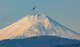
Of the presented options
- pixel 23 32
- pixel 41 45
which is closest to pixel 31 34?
pixel 23 32

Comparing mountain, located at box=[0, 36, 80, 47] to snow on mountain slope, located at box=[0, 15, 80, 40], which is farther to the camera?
snow on mountain slope, located at box=[0, 15, 80, 40]

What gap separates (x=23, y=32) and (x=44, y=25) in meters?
3.71

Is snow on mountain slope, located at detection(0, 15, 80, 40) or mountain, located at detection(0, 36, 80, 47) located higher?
snow on mountain slope, located at detection(0, 15, 80, 40)

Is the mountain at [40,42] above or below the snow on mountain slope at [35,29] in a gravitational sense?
below

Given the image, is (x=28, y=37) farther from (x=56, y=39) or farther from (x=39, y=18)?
(x=39, y=18)

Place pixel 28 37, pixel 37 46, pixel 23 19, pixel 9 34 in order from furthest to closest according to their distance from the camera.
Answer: pixel 23 19, pixel 9 34, pixel 28 37, pixel 37 46

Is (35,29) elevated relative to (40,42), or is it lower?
elevated

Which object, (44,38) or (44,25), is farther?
(44,25)

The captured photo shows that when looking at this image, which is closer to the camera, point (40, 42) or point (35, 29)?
point (40, 42)

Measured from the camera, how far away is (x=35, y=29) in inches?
2035

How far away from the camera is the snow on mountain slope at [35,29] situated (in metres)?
50.3

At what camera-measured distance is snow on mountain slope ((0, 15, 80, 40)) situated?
50.3 metres

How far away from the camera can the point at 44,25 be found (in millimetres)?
53594

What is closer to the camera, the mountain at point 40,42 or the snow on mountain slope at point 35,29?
the mountain at point 40,42
